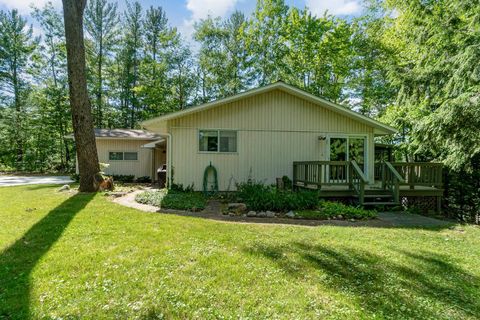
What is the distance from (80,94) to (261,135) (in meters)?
6.52

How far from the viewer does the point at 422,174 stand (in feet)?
31.7

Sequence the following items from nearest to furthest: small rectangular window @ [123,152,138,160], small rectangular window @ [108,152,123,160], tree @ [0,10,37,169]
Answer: small rectangular window @ [108,152,123,160]
small rectangular window @ [123,152,138,160]
tree @ [0,10,37,169]

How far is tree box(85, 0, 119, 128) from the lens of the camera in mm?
24812

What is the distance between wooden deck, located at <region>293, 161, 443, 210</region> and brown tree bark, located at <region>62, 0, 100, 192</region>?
7568mm

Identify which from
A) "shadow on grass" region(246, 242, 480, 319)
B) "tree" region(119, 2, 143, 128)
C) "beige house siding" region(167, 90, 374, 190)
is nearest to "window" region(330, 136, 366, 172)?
"beige house siding" region(167, 90, 374, 190)

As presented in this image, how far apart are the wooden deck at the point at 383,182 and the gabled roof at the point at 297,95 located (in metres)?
1.93

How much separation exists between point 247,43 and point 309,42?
4.87 meters

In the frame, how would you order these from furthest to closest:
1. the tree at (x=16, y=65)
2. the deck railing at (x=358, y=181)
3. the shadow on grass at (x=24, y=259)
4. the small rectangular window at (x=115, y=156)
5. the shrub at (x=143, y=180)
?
1. the tree at (x=16, y=65)
2. the small rectangular window at (x=115, y=156)
3. the shrub at (x=143, y=180)
4. the deck railing at (x=358, y=181)
5. the shadow on grass at (x=24, y=259)

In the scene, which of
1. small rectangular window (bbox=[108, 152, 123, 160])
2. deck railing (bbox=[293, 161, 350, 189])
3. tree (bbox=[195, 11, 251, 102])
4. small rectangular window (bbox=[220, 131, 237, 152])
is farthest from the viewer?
tree (bbox=[195, 11, 251, 102])

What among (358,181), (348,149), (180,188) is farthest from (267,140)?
(180,188)

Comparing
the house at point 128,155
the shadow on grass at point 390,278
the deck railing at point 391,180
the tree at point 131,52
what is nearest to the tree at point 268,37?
the tree at point 131,52

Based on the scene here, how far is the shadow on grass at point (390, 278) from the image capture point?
108 inches

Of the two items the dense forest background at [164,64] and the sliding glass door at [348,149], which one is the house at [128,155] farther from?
the sliding glass door at [348,149]

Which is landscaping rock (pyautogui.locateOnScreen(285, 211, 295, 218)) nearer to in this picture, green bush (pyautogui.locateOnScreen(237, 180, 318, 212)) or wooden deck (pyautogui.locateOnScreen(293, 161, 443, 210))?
green bush (pyautogui.locateOnScreen(237, 180, 318, 212))
